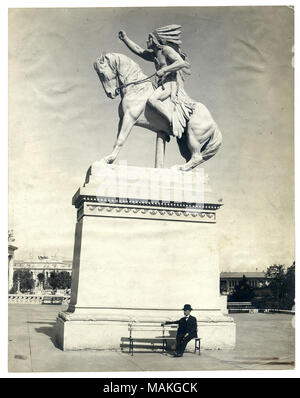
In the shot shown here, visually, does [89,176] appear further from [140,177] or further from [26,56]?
[26,56]

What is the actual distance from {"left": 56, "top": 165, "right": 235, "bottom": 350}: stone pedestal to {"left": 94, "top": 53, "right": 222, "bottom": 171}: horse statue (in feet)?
3.23

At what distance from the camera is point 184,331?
35.8 feet

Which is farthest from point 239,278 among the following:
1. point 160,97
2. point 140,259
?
point 160,97

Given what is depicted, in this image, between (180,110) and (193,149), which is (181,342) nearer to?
(193,149)

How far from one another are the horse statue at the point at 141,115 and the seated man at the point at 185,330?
3.93 meters

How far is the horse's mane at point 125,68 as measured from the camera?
1270 cm

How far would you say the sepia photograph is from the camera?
11.4 metres

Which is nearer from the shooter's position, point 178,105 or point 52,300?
point 178,105

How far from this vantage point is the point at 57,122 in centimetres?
1367

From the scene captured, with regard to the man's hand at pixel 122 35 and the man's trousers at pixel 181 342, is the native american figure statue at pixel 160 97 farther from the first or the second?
the man's trousers at pixel 181 342

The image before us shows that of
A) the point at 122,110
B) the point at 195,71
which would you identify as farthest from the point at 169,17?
the point at 122,110

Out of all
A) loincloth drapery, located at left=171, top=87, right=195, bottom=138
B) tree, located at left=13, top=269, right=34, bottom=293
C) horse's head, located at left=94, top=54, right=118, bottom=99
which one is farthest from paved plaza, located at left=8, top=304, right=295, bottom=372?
tree, located at left=13, top=269, right=34, bottom=293

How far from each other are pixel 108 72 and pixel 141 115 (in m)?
1.41

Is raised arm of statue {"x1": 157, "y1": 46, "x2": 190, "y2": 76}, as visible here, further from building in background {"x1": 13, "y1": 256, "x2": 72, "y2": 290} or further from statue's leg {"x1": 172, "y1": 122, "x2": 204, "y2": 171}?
building in background {"x1": 13, "y1": 256, "x2": 72, "y2": 290}
